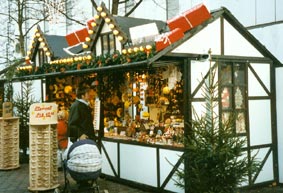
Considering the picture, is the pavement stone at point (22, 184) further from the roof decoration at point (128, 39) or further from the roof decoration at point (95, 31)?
the roof decoration at point (95, 31)

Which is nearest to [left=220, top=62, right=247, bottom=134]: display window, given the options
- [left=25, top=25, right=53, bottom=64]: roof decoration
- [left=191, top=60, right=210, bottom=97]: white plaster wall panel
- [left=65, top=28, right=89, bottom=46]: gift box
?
[left=191, top=60, right=210, bottom=97]: white plaster wall panel

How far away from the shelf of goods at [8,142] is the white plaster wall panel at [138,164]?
4.12 metres

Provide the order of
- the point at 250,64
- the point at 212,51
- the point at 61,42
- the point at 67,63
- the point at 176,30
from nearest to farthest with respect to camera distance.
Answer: the point at 176,30
the point at 212,51
the point at 250,64
the point at 67,63
the point at 61,42

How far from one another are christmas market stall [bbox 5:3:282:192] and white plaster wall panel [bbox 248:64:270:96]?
0.08 feet

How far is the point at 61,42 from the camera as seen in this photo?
1697 cm

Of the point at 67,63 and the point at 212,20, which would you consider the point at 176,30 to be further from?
the point at 67,63

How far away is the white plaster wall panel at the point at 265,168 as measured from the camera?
10742 millimetres

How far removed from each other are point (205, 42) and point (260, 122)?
2625mm

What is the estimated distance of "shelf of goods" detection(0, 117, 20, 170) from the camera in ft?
44.1

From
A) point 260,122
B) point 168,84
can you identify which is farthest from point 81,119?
point 260,122

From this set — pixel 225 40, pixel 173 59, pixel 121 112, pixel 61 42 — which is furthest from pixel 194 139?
pixel 61 42

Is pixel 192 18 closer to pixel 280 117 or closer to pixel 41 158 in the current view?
pixel 280 117

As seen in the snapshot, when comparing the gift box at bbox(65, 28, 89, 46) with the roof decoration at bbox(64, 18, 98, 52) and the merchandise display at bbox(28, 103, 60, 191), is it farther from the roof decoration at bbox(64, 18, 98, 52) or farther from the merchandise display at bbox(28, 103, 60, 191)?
the merchandise display at bbox(28, 103, 60, 191)

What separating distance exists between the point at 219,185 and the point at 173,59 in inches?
120
